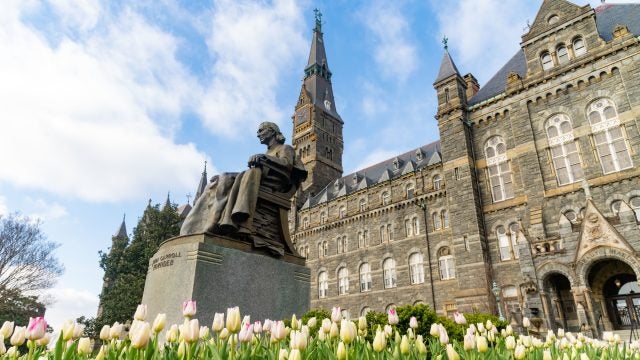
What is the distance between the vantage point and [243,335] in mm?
2602

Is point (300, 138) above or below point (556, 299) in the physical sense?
above

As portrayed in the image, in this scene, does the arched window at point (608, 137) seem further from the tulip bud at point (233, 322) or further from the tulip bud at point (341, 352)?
the tulip bud at point (233, 322)

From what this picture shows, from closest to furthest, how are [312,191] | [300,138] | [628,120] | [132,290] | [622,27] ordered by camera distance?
[628,120], [622,27], [132,290], [312,191], [300,138]

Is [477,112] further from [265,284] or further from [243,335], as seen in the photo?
[243,335]

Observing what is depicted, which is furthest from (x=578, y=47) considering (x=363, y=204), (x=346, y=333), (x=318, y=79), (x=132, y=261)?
(x=318, y=79)

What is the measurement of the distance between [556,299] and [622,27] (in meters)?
15.7

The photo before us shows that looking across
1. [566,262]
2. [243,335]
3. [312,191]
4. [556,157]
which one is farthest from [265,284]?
[312,191]

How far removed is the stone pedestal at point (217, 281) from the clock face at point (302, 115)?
47367mm

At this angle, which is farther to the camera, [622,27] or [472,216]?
[472,216]

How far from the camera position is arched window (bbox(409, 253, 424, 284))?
30578 millimetres

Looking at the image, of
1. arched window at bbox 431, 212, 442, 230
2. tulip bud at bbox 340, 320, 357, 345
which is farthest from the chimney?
tulip bud at bbox 340, 320, 357, 345

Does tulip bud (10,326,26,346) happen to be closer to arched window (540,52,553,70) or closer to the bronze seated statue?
the bronze seated statue

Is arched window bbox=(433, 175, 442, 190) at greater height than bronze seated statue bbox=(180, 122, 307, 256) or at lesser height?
greater

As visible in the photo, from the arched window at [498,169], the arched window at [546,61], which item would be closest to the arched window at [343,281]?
the arched window at [498,169]
